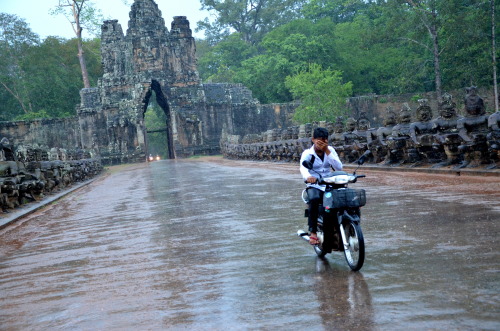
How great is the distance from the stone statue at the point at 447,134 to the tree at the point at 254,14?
74.7 m

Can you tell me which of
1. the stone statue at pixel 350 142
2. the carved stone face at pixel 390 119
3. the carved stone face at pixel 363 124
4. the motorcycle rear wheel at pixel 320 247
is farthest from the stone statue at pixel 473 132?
the motorcycle rear wheel at pixel 320 247

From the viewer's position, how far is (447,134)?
53.5 ft

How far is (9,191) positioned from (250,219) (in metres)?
7.82

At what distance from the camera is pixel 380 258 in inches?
255

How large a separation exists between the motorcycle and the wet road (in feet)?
0.63

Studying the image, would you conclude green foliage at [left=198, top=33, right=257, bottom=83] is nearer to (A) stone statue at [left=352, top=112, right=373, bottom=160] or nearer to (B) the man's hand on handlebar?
(A) stone statue at [left=352, top=112, right=373, bottom=160]

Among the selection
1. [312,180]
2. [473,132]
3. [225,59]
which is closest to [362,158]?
[312,180]

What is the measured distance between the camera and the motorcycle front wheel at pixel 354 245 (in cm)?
579

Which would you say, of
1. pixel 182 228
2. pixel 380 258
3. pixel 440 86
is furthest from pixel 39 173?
pixel 440 86

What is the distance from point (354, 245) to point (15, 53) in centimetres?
7098

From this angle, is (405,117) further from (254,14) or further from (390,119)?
(254,14)

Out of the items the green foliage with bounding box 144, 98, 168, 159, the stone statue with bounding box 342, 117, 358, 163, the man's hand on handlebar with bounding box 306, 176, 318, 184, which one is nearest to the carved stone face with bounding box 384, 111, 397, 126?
the stone statue with bounding box 342, 117, 358, 163

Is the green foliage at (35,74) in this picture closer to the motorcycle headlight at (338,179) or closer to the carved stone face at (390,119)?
the carved stone face at (390,119)

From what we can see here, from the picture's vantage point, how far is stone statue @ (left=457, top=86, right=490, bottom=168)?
1494 centimetres
